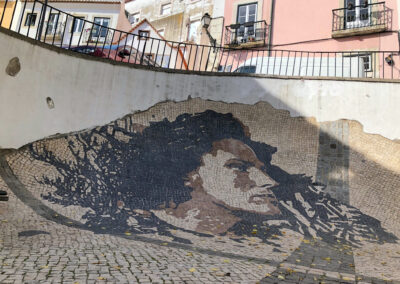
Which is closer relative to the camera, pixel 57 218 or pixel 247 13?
pixel 57 218

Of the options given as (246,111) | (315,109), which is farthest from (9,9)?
(315,109)

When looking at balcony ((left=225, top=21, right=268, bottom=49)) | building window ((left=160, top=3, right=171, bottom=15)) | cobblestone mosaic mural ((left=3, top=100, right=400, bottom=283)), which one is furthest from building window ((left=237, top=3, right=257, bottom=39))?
building window ((left=160, top=3, right=171, bottom=15))

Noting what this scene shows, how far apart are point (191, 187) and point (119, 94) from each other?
3497 millimetres

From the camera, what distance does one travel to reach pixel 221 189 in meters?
6.86

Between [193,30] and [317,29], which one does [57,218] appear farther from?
[193,30]

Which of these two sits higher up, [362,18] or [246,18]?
[246,18]

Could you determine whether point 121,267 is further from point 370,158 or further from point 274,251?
point 370,158

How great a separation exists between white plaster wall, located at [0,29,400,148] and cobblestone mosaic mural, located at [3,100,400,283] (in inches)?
14.6

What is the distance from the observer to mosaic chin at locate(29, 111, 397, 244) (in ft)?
18.2

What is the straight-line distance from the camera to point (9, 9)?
2291 centimetres

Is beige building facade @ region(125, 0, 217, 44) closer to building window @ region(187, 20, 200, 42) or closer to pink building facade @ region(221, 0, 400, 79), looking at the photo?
building window @ region(187, 20, 200, 42)

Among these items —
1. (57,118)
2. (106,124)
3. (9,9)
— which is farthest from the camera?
(9,9)

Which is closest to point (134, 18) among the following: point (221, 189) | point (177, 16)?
point (177, 16)

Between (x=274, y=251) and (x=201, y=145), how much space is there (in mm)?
4060
